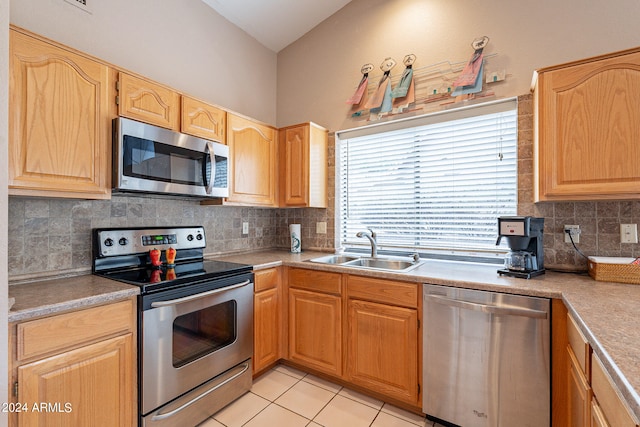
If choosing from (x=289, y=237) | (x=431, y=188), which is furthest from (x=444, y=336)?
(x=289, y=237)

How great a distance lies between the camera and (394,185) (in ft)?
8.59

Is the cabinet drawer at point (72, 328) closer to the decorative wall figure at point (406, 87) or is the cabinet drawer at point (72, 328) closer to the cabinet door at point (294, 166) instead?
the cabinet door at point (294, 166)

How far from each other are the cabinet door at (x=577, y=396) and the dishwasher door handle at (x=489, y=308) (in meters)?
0.18

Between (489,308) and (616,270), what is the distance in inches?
27.8

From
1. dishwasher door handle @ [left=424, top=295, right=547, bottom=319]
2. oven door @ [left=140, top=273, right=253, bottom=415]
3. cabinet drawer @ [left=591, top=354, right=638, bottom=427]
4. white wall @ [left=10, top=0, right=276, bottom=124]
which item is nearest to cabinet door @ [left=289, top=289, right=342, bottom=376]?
oven door @ [left=140, top=273, right=253, bottom=415]

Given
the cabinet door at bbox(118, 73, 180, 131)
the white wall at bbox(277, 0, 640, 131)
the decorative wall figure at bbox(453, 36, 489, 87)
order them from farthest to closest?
1. the decorative wall figure at bbox(453, 36, 489, 87)
2. the white wall at bbox(277, 0, 640, 131)
3. the cabinet door at bbox(118, 73, 180, 131)

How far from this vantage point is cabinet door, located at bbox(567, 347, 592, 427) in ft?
3.49

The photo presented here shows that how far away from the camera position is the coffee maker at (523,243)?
1.69m

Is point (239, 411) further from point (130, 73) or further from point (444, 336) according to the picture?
point (130, 73)

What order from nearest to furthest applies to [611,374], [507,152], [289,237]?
[611,374], [507,152], [289,237]

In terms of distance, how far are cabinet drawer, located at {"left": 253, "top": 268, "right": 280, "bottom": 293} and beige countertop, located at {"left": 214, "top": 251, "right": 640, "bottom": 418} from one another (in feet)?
0.19

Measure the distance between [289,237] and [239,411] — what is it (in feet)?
5.19

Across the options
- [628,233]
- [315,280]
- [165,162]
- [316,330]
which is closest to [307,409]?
[316,330]

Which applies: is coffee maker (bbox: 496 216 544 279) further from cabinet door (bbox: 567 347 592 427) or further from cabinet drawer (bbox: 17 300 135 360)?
cabinet drawer (bbox: 17 300 135 360)
